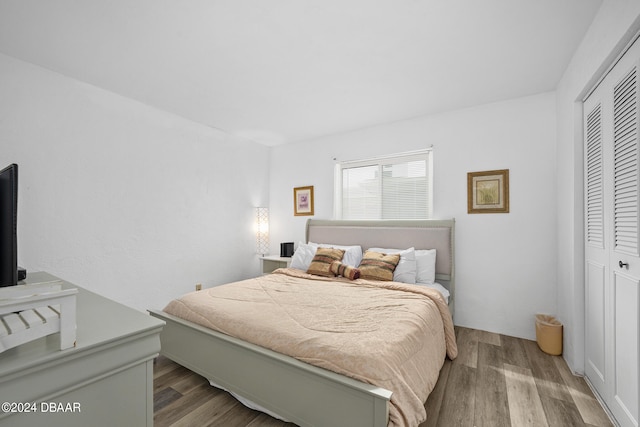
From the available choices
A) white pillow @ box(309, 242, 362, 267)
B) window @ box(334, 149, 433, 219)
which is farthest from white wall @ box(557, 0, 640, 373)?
white pillow @ box(309, 242, 362, 267)

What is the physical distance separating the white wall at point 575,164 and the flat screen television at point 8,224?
295 centimetres

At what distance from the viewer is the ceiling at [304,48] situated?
6.02ft

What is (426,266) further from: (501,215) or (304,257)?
(304,257)

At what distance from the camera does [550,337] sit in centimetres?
263

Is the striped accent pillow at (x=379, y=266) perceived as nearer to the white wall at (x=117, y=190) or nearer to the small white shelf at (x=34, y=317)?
the white wall at (x=117, y=190)

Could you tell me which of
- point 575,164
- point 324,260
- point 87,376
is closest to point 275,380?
point 87,376

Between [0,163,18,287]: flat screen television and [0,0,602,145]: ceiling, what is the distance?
1.37 m

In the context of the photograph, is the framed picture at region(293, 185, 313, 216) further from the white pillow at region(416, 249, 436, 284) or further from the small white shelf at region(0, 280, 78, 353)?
the small white shelf at region(0, 280, 78, 353)

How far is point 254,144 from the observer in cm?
477

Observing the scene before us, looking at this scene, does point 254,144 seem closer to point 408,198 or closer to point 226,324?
point 408,198

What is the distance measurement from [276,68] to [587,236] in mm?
2864

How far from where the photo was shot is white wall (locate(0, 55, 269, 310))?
8.21 ft

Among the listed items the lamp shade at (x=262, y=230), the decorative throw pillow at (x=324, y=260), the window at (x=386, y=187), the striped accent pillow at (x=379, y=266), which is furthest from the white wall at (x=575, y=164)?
the lamp shade at (x=262, y=230)

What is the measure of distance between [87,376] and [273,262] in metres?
3.55
